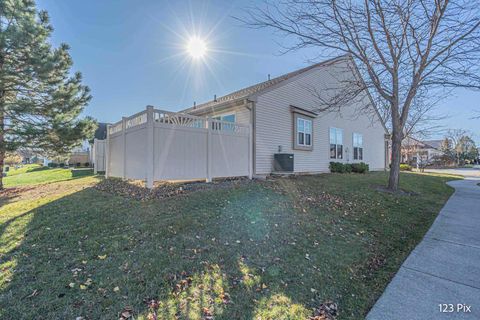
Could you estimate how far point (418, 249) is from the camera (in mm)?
3973

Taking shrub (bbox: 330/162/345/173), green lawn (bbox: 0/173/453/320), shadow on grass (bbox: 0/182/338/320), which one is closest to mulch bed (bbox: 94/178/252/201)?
green lawn (bbox: 0/173/453/320)

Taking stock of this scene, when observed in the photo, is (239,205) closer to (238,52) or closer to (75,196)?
(75,196)

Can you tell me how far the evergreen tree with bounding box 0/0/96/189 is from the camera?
→ 949 centimetres

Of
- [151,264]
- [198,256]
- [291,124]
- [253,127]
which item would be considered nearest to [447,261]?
[198,256]

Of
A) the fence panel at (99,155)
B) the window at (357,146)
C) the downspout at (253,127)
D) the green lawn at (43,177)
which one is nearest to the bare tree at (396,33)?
the downspout at (253,127)

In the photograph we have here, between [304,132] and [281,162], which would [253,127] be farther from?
[304,132]

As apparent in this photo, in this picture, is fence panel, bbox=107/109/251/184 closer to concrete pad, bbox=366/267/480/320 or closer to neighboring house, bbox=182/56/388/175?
neighboring house, bbox=182/56/388/175

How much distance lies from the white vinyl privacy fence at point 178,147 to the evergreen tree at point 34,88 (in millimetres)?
4293

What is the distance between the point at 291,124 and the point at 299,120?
2.25ft

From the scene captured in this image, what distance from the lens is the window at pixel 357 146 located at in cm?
1577

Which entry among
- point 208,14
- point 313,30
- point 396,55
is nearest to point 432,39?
point 396,55

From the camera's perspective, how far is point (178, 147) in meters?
6.77

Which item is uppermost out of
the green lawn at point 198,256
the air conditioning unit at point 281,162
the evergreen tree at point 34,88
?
the evergreen tree at point 34,88

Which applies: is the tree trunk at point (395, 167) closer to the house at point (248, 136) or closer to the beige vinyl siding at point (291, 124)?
the house at point (248, 136)
